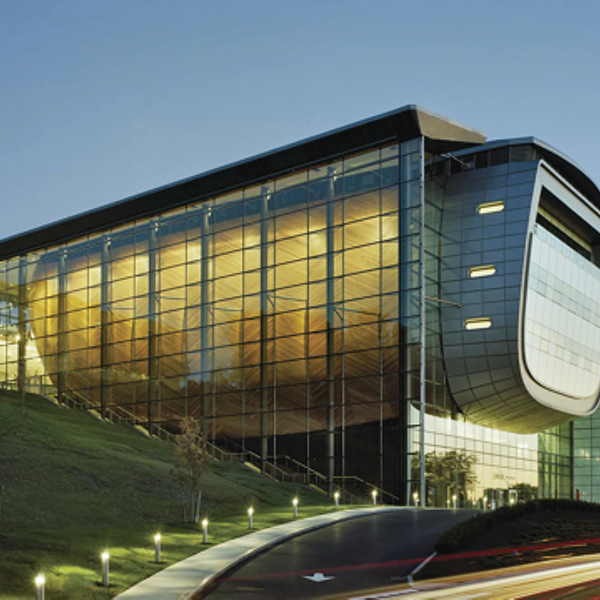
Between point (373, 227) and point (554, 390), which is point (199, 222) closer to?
point (373, 227)

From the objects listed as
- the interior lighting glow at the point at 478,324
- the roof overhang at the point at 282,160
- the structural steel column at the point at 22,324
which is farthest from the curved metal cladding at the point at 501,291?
the structural steel column at the point at 22,324

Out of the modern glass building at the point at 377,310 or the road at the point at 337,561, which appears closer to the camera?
the road at the point at 337,561

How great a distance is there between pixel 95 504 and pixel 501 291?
27.3 metres

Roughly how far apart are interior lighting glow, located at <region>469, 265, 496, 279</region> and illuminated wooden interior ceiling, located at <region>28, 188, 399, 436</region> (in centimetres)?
613

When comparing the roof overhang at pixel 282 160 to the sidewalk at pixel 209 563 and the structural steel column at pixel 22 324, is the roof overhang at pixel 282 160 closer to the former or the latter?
the structural steel column at pixel 22 324

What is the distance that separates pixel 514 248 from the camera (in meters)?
50.7

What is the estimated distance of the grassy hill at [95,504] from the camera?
22000 millimetres

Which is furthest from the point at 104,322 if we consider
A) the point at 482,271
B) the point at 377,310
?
the point at 482,271

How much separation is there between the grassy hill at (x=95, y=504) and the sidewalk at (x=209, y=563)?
0.56 m

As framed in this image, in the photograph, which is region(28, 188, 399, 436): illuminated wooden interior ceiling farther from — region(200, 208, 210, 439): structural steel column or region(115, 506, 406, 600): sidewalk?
region(115, 506, 406, 600): sidewalk

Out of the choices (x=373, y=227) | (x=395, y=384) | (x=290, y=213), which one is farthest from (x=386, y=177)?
(x=395, y=384)

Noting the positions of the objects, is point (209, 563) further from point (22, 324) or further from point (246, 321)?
point (22, 324)

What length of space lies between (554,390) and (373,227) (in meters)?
16.3

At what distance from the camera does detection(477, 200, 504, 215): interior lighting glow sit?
51.4 m
